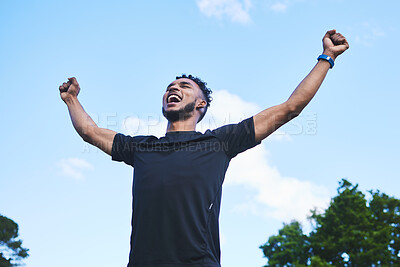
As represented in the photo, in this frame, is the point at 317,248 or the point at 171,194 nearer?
the point at 171,194

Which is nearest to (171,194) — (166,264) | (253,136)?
(166,264)

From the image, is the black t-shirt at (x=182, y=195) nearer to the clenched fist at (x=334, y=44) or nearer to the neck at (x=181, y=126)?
the neck at (x=181, y=126)

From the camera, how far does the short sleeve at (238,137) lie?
3318 millimetres

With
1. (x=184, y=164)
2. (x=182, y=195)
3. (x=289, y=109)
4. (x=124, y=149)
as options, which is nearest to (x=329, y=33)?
(x=289, y=109)

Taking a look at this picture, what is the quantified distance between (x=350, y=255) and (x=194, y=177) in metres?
22.5

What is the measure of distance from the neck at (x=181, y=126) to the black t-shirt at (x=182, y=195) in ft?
0.59

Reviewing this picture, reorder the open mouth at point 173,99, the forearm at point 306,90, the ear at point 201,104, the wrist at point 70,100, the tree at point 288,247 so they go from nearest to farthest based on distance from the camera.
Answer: the forearm at point 306,90 → the open mouth at point 173,99 → the ear at point 201,104 → the wrist at point 70,100 → the tree at point 288,247

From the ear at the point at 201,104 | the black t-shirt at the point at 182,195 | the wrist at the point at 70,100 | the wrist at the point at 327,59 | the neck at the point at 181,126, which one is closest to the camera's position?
the black t-shirt at the point at 182,195

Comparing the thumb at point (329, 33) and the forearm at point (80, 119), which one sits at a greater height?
the thumb at point (329, 33)

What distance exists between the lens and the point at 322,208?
25734 mm

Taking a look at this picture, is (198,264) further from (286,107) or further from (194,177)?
(286,107)

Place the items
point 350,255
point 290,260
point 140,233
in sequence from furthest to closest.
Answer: point 290,260 < point 350,255 < point 140,233

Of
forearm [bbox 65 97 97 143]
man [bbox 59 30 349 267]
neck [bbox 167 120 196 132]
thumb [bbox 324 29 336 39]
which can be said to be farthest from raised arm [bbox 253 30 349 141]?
forearm [bbox 65 97 97 143]

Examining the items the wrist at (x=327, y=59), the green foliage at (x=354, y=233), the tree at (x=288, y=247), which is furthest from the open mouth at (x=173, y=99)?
the tree at (x=288, y=247)
